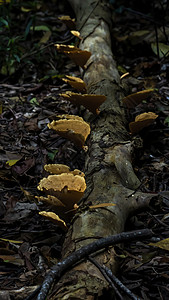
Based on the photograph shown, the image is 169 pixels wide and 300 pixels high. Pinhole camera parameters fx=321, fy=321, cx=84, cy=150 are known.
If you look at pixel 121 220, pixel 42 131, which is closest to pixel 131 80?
pixel 42 131

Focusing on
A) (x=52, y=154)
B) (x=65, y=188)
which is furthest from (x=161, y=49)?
(x=65, y=188)

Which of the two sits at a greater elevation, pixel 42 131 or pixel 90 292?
pixel 90 292

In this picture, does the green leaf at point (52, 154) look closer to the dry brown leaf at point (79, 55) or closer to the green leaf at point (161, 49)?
the dry brown leaf at point (79, 55)

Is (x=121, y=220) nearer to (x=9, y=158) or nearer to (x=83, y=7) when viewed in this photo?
(x=9, y=158)

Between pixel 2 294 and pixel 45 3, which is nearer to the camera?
pixel 2 294

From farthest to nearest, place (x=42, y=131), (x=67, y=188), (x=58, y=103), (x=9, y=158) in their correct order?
1. (x=58, y=103)
2. (x=42, y=131)
3. (x=9, y=158)
4. (x=67, y=188)

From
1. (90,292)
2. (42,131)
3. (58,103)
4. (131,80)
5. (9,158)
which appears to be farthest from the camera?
(131,80)

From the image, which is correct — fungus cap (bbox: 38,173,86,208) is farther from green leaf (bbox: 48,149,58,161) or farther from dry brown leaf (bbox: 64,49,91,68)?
dry brown leaf (bbox: 64,49,91,68)
